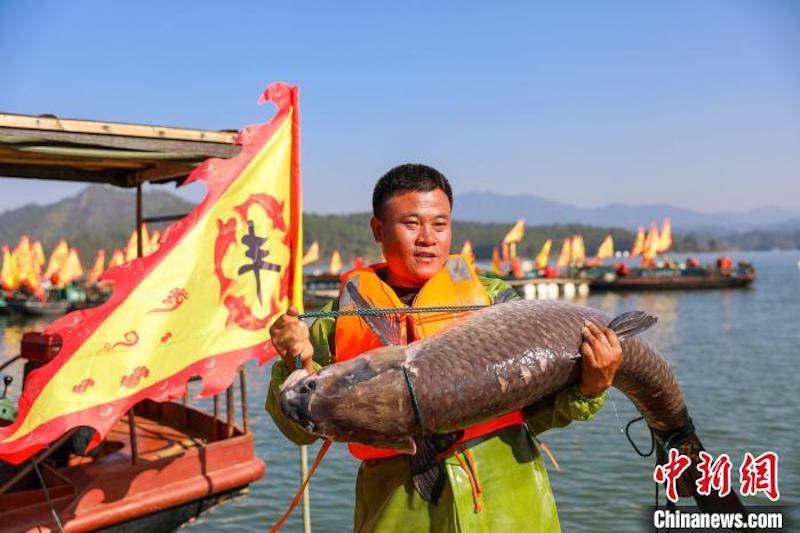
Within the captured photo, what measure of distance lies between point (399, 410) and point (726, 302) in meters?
49.3

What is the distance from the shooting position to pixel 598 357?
2.46 metres

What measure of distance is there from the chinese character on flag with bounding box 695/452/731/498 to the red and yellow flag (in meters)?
3.74

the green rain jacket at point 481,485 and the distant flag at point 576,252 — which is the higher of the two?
the distant flag at point 576,252

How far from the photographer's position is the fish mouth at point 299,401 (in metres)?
2.27

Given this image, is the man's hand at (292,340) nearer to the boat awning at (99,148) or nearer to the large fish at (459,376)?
the large fish at (459,376)

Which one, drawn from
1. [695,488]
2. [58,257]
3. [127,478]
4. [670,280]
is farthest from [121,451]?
[670,280]

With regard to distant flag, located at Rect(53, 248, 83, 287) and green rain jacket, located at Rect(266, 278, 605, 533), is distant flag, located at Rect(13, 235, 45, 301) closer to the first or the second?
distant flag, located at Rect(53, 248, 83, 287)

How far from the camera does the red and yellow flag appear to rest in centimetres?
514

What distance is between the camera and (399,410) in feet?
7.46

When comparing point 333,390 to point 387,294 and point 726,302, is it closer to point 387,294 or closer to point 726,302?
point 387,294

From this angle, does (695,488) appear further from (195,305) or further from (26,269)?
(26,269)

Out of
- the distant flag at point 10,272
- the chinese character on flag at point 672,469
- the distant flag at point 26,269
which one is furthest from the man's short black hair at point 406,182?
the distant flag at point 10,272

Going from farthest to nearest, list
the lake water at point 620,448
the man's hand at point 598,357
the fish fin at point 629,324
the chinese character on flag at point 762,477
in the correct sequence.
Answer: the lake water at point 620,448 → the chinese character on flag at point 762,477 → the fish fin at point 629,324 → the man's hand at point 598,357
